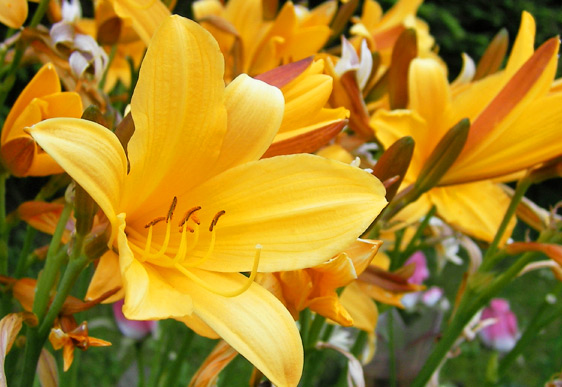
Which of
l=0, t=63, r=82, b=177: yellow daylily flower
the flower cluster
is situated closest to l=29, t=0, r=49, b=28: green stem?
the flower cluster

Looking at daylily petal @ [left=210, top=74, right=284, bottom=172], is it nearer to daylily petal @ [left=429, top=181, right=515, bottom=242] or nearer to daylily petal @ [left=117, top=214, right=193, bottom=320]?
daylily petal @ [left=117, top=214, right=193, bottom=320]

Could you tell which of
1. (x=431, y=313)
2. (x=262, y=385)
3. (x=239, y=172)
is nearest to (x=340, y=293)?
(x=262, y=385)

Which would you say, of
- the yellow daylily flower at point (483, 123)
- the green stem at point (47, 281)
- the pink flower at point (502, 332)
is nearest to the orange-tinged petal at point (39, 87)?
the green stem at point (47, 281)

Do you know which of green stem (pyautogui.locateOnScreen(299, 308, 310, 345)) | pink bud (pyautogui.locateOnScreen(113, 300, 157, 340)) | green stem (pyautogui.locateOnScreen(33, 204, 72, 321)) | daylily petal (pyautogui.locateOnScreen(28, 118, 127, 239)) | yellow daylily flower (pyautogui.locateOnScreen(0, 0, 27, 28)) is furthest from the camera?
pink bud (pyautogui.locateOnScreen(113, 300, 157, 340))

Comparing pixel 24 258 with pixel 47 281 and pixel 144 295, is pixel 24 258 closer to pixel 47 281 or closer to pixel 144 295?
pixel 47 281

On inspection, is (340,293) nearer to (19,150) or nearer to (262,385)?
(262,385)
